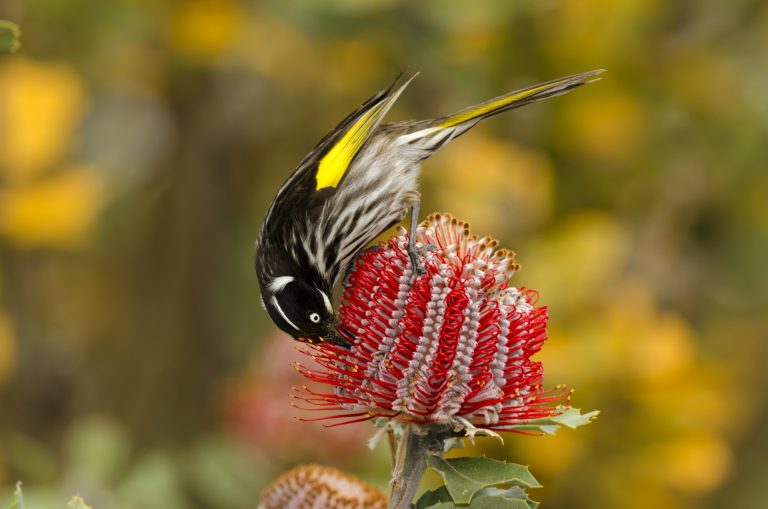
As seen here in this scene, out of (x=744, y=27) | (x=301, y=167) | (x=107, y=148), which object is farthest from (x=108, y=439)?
(x=744, y=27)

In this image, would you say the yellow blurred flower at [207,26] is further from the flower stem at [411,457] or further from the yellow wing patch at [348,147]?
the flower stem at [411,457]

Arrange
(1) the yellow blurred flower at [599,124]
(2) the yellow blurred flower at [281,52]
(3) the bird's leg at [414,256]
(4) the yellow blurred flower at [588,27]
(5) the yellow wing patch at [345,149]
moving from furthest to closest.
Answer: (2) the yellow blurred flower at [281,52]
(1) the yellow blurred flower at [599,124]
(4) the yellow blurred flower at [588,27]
(5) the yellow wing patch at [345,149]
(3) the bird's leg at [414,256]

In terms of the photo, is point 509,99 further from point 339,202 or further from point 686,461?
point 686,461

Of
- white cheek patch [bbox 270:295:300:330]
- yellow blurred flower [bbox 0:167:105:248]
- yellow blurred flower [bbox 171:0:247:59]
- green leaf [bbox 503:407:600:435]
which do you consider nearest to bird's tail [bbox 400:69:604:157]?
white cheek patch [bbox 270:295:300:330]

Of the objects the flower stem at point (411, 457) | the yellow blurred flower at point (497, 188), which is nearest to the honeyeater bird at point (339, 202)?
the flower stem at point (411, 457)

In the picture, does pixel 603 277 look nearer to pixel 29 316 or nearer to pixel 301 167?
pixel 301 167

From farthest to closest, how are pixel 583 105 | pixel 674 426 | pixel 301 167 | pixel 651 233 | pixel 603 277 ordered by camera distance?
pixel 651 233
pixel 583 105
pixel 603 277
pixel 674 426
pixel 301 167
